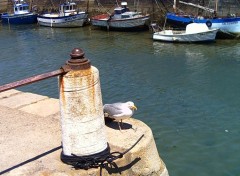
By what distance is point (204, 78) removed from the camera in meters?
17.0

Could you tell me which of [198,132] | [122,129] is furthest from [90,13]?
[122,129]

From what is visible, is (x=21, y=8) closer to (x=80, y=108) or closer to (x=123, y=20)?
(x=123, y=20)

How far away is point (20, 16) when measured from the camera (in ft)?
127

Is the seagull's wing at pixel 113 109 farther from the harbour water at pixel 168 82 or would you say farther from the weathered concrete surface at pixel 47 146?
the harbour water at pixel 168 82

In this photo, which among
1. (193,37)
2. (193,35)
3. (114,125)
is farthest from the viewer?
(193,37)

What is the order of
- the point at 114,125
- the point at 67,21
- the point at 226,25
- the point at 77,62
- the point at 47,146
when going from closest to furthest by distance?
the point at 77,62 < the point at 47,146 < the point at 114,125 < the point at 226,25 < the point at 67,21

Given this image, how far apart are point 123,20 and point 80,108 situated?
1042 inches

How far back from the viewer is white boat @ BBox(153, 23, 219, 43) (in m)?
24.8

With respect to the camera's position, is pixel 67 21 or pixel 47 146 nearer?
Answer: pixel 47 146

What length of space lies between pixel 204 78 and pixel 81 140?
1281 centimetres

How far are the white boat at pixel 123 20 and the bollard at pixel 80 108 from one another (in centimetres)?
2605

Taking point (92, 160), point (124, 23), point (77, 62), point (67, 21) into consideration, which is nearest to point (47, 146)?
point (92, 160)

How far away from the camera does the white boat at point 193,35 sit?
2478cm

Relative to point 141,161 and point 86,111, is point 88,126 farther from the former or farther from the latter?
point 141,161
